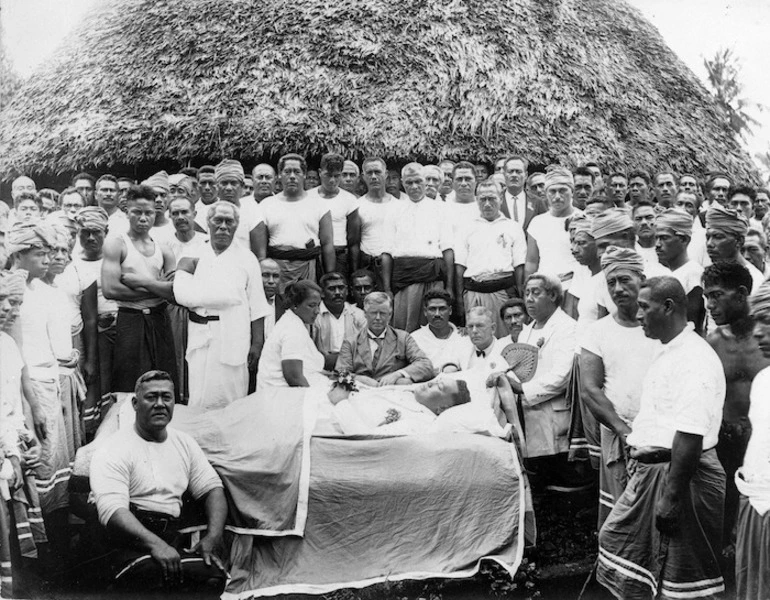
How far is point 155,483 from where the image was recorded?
12.0ft

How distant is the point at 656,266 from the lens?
434 cm

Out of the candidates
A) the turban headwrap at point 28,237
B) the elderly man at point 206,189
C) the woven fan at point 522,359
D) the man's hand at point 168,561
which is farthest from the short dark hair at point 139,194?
the woven fan at point 522,359

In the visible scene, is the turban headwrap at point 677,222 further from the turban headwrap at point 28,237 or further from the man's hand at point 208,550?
the turban headwrap at point 28,237

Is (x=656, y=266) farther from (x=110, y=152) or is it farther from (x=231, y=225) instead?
(x=110, y=152)

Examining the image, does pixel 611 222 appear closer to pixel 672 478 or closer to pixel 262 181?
pixel 672 478

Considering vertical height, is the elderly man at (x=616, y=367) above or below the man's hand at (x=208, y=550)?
above

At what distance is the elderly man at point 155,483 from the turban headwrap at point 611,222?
8.73ft

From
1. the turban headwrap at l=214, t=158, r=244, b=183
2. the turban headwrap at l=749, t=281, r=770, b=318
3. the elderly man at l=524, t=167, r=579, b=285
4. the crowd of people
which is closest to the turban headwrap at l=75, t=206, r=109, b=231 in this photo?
the crowd of people

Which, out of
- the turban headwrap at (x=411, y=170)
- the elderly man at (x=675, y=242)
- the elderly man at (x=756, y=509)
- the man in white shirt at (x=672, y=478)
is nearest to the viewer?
the elderly man at (x=756, y=509)

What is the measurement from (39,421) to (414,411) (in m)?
2.01

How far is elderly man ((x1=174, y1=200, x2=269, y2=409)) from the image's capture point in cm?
472

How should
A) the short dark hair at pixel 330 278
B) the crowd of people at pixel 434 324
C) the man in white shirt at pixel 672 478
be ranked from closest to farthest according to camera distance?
the man in white shirt at pixel 672 478
the crowd of people at pixel 434 324
the short dark hair at pixel 330 278

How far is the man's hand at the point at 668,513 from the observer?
315 centimetres

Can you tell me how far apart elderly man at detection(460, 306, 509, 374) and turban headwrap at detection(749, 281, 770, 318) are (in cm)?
171
